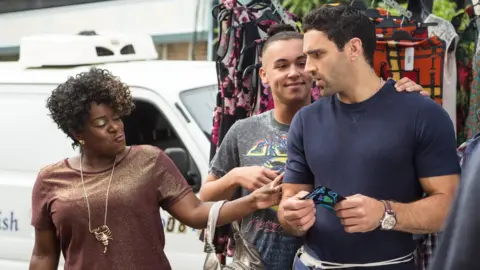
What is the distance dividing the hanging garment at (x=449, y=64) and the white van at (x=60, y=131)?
5.71 ft

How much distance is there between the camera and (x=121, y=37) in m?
7.00

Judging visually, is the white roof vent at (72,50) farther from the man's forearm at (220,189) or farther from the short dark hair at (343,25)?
the short dark hair at (343,25)

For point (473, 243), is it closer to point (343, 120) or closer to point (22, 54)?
point (343, 120)

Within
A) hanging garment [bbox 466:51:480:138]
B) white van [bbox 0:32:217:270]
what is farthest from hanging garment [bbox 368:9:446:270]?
white van [bbox 0:32:217:270]

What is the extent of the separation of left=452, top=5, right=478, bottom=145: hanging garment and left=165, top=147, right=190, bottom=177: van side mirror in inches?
70.4

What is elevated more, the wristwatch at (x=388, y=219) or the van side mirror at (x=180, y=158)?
the wristwatch at (x=388, y=219)

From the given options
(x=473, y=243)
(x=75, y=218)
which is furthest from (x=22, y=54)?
(x=473, y=243)

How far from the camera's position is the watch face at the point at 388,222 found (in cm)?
311

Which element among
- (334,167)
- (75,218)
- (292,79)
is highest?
(292,79)

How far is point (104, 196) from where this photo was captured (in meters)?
3.78

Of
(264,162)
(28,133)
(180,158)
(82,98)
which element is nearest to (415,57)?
(264,162)

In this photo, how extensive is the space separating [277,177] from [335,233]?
410 millimetres

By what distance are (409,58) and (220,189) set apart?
108 cm

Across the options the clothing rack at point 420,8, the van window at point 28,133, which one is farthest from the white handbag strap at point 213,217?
the van window at point 28,133
